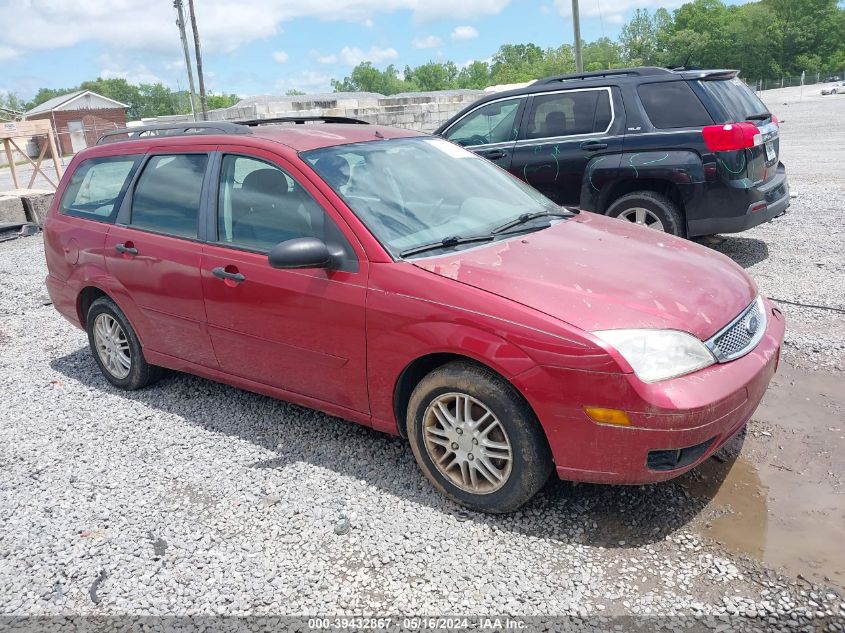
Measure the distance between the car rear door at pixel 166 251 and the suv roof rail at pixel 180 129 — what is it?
0.23 m

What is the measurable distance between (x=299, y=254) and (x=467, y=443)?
3.93ft

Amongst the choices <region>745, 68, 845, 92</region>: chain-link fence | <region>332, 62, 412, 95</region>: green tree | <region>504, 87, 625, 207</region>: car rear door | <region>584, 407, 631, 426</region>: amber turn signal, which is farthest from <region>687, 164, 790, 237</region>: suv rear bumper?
<region>332, 62, 412, 95</region>: green tree

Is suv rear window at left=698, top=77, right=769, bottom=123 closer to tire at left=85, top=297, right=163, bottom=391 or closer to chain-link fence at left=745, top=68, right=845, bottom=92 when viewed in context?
tire at left=85, top=297, right=163, bottom=391

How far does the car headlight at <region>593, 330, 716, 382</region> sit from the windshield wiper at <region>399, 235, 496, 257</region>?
99cm

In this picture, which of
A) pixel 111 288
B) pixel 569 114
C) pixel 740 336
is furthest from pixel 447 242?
pixel 569 114

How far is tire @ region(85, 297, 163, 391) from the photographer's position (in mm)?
4945

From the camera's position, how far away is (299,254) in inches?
135

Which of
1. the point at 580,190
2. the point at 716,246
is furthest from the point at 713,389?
the point at 716,246

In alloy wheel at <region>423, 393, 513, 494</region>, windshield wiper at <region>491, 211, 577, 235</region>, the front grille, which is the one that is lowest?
alloy wheel at <region>423, 393, 513, 494</region>

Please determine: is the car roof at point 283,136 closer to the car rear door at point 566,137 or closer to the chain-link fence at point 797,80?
the car rear door at point 566,137

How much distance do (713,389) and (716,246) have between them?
218 inches

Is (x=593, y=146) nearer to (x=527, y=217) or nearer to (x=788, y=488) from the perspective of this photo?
(x=527, y=217)

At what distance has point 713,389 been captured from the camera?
9.52 ft

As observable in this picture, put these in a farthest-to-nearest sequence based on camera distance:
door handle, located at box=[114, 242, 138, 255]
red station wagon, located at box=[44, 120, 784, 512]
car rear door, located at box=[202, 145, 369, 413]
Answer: door handle, located at box=[114, 242, 138, 255], car rear door, located at box=[202, 145, 369, 413], red station wagon, located at box=[44, 120, 784, 512]
